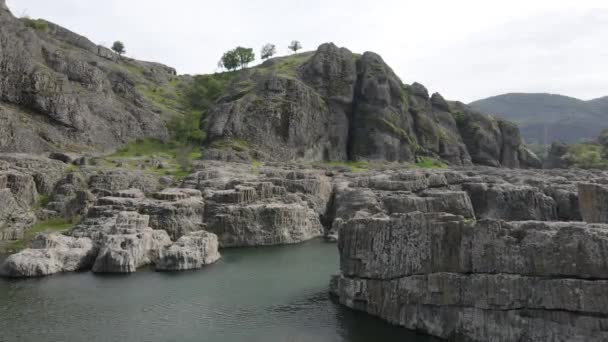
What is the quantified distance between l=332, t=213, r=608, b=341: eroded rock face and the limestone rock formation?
68.8 feet

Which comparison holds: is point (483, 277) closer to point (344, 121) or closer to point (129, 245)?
point (129, 245)

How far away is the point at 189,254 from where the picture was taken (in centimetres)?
5016

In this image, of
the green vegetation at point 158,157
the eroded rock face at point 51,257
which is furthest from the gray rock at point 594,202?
the green vegetation at point 158,157

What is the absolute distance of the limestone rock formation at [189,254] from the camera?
162 feet

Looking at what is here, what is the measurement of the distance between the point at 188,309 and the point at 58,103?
265 ft

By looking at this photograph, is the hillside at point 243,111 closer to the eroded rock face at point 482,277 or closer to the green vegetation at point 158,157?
the green vegetation at point 158,157

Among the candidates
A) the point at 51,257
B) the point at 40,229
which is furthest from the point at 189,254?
the point at 40,229

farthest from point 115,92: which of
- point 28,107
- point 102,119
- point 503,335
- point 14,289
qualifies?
point 503,335

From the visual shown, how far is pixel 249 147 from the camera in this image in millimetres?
115625

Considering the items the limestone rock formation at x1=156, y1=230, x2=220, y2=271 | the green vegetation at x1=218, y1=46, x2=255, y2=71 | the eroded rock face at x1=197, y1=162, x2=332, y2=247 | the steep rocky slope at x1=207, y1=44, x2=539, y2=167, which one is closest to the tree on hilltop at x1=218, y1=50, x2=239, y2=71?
the green vegetation at x1=218, y1=46, x2=255, y2=71

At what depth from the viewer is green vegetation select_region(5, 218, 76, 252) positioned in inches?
2208

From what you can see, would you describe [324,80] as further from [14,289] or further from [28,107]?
[14,289]

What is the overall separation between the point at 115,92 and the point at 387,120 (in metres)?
76.6

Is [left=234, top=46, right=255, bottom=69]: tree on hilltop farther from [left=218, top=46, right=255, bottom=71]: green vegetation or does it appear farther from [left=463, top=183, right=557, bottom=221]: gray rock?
[left=463, top=183, right=557, bottom=221]: gray rock
